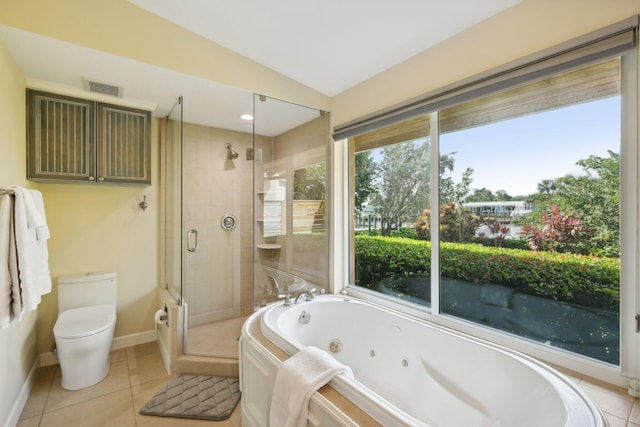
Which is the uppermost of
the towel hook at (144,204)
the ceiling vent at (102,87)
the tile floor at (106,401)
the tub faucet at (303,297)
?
the ceiling vent at (102,87)

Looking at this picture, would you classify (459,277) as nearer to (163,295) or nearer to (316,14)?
(316,14)

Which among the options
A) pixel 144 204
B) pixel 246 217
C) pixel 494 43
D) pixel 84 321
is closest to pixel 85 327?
pixel 84 321

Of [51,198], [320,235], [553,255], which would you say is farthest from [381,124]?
[51,198]

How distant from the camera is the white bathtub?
1.20 m

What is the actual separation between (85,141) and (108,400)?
2.00m

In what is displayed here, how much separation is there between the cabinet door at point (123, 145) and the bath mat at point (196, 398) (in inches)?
69.5

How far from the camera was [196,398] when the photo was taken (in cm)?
206

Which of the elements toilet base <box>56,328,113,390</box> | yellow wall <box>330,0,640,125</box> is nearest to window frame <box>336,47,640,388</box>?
yellow wall <box>330,0,640,125</box>

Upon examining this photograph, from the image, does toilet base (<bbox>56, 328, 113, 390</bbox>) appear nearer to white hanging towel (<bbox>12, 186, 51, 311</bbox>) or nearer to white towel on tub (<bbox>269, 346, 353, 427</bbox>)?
white hanging towel (<bbox>12, 186, 51, 311</bbox>)

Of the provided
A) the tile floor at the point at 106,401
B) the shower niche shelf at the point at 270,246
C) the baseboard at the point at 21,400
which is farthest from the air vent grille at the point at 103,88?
the tile floor at the point at 106,401

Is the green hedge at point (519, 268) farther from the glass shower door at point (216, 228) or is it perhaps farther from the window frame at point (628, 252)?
the glass shower door at point (216, 228)

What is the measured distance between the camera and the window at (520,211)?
1.41m

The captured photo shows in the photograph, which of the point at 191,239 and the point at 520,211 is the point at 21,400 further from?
the point at 520,211

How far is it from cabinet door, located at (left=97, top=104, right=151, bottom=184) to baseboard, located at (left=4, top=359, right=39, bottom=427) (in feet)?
5.12
